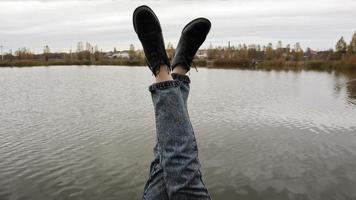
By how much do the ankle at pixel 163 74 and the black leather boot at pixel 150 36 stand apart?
3 centimetres

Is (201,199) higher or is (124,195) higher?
(201,199)

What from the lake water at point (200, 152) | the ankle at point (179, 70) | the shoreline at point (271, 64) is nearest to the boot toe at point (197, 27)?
the ankle at point (179, 70)

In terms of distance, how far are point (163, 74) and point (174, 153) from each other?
568mm

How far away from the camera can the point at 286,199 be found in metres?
5.89

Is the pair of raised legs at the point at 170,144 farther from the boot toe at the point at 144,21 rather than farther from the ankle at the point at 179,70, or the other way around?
the ankle at the point at 179,70

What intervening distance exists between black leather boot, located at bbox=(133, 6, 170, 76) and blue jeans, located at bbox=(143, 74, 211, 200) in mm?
290

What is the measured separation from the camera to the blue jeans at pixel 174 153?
1946 mm

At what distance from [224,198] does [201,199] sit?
420 cm

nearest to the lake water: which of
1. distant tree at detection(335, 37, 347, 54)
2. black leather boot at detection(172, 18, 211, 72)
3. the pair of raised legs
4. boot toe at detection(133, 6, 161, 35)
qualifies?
black leather boot at detection(172, 18, 211, 72)

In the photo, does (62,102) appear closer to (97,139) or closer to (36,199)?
(97,139)

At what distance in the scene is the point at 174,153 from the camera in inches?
77.6

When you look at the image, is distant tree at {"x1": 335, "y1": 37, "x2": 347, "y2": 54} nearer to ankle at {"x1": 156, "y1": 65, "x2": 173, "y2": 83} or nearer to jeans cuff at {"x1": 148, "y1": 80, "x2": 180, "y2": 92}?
ankle at {"x1": 156, "y1": 65, "x2": 173, "y2": 83}

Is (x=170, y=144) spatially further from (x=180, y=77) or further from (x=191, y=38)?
(x=191, y=38)

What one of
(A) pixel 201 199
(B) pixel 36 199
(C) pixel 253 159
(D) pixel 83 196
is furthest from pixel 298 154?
(A) pixel 201 199
